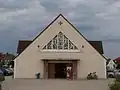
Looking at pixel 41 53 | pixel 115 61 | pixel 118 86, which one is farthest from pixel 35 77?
pixel 115 61

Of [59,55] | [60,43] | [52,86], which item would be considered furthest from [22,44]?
[52,86]

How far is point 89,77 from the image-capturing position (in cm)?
5384

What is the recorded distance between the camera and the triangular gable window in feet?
183

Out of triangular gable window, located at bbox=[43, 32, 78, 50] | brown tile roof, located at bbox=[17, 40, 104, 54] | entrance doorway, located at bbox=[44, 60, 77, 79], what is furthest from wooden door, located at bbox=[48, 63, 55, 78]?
brown tile roof, located at bbox=[17, 40, 104, 54]

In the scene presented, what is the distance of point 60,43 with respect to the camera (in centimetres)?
5581

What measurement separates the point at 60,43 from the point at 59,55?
1734 millimetres

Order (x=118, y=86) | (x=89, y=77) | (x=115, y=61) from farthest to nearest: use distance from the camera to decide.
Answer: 1. (x=115, y=61)
2. (x=89, y=77)
3. (x=118, y=86)

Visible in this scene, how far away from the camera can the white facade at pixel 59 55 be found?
5528 centimetres

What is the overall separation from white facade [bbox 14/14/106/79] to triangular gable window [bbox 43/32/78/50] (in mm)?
342

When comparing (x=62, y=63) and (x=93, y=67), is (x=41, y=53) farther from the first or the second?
(x=93, y=67)

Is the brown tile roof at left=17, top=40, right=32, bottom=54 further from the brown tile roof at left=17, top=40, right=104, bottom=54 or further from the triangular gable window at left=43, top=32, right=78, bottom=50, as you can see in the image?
the triangular gable window at left=43, top=32, right=78, bottom=50

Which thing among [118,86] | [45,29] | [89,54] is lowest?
[118,86]

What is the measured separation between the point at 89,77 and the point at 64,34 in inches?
287

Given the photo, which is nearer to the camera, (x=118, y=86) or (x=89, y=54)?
(x=118, y=86)
